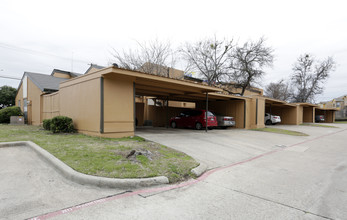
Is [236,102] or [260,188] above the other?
[236,102]

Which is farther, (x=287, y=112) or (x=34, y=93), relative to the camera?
(x=287, y=112)

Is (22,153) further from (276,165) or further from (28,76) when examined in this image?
(28,76)

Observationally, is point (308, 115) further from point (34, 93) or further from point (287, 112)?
point (34, 93)

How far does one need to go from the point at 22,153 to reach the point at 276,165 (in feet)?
25.6

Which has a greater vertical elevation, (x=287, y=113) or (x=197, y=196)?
(x=287, y=113)

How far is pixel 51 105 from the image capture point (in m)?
12.8

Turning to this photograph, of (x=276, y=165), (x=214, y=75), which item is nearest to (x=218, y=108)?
(x=214, y=75)

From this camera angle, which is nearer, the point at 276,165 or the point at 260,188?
the point at 260,188

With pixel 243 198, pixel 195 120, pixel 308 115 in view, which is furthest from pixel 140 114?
pixel 308 115

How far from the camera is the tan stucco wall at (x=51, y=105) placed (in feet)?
39.0

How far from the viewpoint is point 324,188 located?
14.1 ft

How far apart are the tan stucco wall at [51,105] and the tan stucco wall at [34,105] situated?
92 centimetres

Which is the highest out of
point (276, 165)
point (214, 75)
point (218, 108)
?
point (214, 75)

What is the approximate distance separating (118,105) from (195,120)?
7.33 meters
